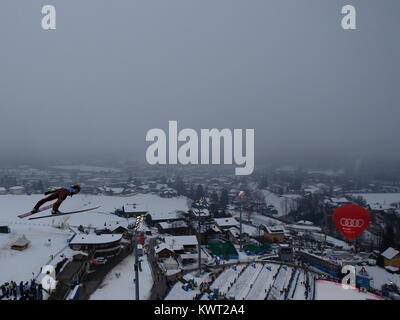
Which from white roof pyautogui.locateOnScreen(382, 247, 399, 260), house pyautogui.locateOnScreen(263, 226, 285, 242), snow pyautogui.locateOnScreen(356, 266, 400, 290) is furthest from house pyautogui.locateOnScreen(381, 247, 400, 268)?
house pyautogui.locateOnScreen(263, 226, 285, 242)

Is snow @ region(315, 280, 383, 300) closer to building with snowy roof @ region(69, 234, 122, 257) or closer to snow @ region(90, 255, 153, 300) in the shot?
snow @ region(90, 255, 153, 300)

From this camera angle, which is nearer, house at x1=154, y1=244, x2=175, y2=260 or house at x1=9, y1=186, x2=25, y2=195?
house at x1=154, y1=244, x2=175, y2=260

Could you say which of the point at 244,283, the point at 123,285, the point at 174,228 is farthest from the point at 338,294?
the point at 174,228

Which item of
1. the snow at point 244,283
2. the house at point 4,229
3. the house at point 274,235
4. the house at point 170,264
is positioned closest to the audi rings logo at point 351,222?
the snow at point 244,283

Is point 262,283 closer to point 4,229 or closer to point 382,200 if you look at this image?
point 4,229

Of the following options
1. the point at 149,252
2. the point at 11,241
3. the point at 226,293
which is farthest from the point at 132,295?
the point at 11,241
